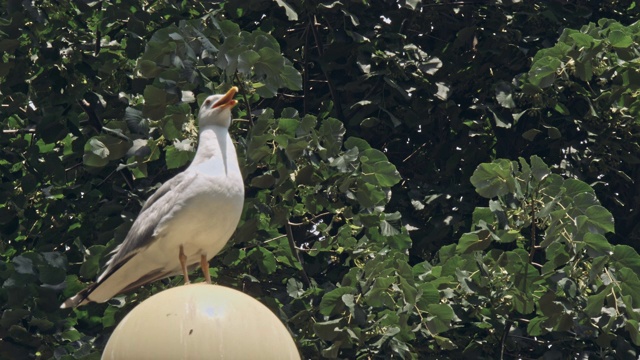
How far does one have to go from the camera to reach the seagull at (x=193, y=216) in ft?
24.9

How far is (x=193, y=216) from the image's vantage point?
7.64m

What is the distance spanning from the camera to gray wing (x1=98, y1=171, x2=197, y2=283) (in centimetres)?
780

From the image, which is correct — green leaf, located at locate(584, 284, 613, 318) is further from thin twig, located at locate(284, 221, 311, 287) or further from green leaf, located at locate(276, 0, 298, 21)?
green leaf, located at locate(276, 0, 298, 21)

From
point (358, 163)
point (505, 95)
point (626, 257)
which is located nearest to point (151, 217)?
point (358, 163)

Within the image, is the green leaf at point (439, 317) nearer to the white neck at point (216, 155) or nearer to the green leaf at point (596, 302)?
the green leaf at point (596, 302)

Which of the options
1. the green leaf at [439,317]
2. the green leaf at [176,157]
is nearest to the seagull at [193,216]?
the green leaf at [176,157]

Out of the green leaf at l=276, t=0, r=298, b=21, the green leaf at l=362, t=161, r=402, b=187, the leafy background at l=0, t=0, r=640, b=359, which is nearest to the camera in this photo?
the leafy background at l=0, t=0, r=640, b=359

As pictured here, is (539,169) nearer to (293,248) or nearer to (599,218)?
(599,218)

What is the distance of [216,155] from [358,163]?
297 cm

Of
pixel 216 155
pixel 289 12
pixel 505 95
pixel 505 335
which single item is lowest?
pixel 505 335

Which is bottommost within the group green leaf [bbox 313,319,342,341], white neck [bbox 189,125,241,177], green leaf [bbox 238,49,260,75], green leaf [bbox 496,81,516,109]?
green leaf [bbox 313,319,342,341]

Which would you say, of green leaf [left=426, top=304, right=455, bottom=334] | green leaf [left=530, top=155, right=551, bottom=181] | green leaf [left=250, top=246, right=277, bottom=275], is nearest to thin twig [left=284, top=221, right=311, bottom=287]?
green leaf [left=250, top=246, right=277, bottom=275]

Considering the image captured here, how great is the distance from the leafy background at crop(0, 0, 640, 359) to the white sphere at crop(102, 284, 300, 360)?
3.46m

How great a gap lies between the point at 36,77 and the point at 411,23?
3678mm
